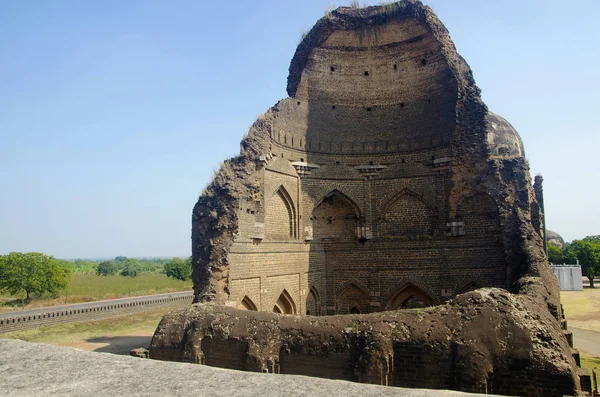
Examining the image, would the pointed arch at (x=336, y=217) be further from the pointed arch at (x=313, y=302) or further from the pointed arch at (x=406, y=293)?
the pointed arch at (x=406, y=293)

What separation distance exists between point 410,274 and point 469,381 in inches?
448

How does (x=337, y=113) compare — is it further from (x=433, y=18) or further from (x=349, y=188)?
(x=433, y=18)

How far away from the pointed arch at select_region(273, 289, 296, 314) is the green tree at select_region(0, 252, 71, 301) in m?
26.5

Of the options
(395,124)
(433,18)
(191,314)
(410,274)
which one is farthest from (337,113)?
(191,314)

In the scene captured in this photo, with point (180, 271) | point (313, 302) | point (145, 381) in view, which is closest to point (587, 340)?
point (313, 302)

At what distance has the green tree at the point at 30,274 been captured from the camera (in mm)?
35281

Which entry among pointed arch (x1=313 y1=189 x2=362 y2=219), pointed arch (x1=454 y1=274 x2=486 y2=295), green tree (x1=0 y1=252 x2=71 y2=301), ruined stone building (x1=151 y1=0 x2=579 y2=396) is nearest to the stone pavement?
ruined stone building (x1=151 y1=0 x2=579 y2=396)

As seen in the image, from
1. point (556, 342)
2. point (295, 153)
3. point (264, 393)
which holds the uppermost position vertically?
point (295, 153)

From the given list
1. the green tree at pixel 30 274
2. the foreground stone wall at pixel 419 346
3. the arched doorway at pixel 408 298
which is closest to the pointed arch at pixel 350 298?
the arched doorway at pixel 408 298

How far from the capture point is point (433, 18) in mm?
20031

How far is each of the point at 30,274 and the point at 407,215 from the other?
101ft

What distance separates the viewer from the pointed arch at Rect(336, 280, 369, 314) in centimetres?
1994

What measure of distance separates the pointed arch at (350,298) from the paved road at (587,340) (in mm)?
8190

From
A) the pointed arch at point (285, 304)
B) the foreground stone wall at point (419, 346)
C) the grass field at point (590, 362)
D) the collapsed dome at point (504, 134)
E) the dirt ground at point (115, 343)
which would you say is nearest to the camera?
the foreground stone wall at point (419, 346)
